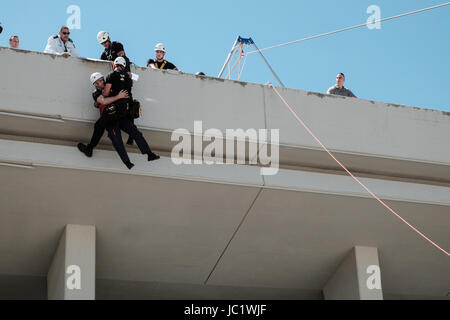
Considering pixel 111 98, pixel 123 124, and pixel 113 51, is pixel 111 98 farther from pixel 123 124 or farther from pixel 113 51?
pixel 113 51

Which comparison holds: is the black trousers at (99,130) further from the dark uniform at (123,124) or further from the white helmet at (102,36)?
the white helmet at (102,36)

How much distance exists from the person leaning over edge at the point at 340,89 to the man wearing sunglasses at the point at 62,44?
4.51m

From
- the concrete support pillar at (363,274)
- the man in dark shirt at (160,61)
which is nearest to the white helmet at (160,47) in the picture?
the man in dark shirt at (160,61)

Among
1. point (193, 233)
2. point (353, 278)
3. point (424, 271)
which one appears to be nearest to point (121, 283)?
point (193, 233)

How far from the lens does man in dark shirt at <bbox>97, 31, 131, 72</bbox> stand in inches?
483

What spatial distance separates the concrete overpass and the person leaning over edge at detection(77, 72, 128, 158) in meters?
0.28

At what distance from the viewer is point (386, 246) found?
14.0 m

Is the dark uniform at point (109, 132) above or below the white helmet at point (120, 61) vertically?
below

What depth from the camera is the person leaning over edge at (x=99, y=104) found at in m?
11.0

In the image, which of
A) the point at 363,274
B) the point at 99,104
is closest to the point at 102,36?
the point at 99,104

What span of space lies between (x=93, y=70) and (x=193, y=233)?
313 cm

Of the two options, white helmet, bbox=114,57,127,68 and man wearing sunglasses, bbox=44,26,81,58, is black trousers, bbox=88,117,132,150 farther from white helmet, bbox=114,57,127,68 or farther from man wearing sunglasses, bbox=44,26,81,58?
man wearing sunglasses, bbox=44,26,81,58

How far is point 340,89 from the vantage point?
1421cm

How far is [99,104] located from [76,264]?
2754mm
